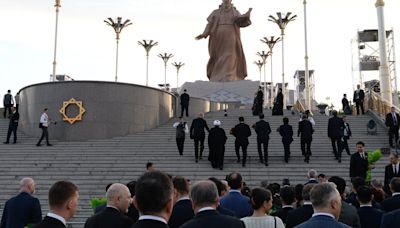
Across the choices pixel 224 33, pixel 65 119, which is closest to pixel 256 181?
pixel 65 119

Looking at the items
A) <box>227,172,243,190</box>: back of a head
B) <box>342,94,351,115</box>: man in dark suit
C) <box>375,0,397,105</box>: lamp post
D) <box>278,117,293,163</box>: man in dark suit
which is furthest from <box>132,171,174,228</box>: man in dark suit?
<box>375,0,397,105</box>: lamp post

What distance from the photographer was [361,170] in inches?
438

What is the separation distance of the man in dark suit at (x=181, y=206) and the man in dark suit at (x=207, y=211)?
103 centimetres

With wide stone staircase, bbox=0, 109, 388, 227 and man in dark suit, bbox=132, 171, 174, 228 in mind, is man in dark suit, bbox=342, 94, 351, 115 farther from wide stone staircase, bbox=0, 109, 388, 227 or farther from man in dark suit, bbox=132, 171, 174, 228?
man in dark suit, bbox=132, 171, 174, 228

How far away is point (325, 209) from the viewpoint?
3564 millimetres

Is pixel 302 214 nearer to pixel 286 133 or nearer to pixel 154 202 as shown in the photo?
pixel 154 202

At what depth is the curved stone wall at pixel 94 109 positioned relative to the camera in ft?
66.2

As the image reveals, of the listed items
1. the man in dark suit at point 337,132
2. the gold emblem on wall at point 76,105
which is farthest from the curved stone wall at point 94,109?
the man in dark suit at point 337,132

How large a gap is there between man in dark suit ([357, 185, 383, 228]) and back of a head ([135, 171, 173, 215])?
2989 mm

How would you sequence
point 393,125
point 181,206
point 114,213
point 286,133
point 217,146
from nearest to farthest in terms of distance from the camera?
point 114,213, point 181,206, point 217,146, point 286,133, point 393,125

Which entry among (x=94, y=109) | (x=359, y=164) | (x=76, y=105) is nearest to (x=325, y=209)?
(x=359, y=164)

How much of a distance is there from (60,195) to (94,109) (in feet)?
56.5

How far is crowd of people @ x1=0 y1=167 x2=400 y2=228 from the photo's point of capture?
9.91ft

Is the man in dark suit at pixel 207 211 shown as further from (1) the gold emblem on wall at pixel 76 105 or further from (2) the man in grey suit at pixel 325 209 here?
(1) the gold emblem on wall at pixel 76 105
